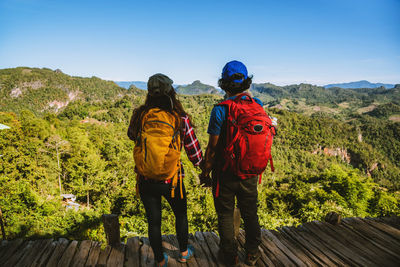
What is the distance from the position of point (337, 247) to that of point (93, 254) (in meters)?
3.60

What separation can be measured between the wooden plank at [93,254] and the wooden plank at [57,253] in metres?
0.36

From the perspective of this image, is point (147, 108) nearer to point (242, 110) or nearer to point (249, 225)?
point (242, 110)

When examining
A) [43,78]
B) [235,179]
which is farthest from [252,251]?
[43,78]

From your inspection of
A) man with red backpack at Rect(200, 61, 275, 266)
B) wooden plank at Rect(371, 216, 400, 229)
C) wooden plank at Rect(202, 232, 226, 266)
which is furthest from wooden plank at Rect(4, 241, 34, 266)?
wooden plank at Rect(371, 216, 400, 229)

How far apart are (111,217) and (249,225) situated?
180cm

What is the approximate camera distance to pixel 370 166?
295ft

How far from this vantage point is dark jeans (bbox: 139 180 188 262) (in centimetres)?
191

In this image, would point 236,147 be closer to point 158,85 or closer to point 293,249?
point 158,85

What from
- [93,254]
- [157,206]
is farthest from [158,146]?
[93,254]

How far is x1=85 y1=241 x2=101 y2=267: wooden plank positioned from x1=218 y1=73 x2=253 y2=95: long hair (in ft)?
8.72

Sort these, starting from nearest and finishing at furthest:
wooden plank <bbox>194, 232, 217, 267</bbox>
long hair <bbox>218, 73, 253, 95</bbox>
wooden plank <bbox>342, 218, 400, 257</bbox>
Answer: long hair <bbox>218, 73, 253, 95</bbox> < wooden plank <bbox>194, 232, 217, 267</bbox> < wooden plank <bbox>342, 218, 400, 257</bbox>

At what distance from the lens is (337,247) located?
9.87 ft

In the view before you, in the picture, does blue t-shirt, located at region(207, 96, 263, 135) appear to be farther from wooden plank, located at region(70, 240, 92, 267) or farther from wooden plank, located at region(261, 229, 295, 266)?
wooden plank, located at region(70, 240, 92, 267)

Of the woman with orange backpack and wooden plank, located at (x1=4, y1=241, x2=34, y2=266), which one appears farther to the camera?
wooden plank, located at (x1=4, y1=241, x2=34, y2=266)
